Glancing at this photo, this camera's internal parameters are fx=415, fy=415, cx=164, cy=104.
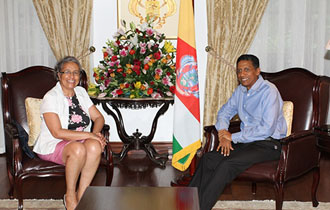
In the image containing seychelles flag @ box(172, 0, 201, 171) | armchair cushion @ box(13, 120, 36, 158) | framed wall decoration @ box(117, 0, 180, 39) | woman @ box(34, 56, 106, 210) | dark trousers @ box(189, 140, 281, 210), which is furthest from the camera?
framed wall decoration @ box(117, 0, 180, 39)

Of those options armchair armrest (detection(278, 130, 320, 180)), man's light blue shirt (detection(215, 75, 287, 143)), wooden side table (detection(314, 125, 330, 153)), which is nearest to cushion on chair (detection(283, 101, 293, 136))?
man's light blue shirt (detection(215, 75, 287, 143))

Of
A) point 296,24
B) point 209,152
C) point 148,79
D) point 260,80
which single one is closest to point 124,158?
point 148,79

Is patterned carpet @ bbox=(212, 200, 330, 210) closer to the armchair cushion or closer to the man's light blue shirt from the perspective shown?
the man's light blue shirt

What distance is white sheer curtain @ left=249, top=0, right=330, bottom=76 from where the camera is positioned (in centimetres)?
498

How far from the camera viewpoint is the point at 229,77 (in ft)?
16.6

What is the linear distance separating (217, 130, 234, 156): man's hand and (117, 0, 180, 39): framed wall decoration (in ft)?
6.69

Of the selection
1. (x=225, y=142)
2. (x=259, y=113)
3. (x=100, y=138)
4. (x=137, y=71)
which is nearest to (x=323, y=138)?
(x=259, y=113)

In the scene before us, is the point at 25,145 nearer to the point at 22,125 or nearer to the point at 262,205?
the point at 22,125

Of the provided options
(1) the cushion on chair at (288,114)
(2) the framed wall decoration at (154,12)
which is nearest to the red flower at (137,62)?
(2) the framed wall decoration at (154,12)

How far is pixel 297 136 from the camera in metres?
3.11

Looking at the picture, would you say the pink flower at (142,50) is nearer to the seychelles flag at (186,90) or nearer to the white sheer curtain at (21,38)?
the seychelles flag at (186,90)

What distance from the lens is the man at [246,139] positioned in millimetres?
3029

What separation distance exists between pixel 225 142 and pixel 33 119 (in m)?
1.69

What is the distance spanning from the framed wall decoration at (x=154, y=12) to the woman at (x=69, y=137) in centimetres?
185
